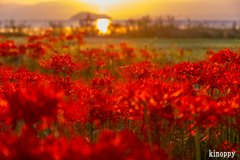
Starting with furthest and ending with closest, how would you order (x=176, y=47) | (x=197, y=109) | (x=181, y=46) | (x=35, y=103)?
1. (x=181, y=46)
2. (x=176, y=47)
3. (x=197, y=109)
4. (x=35, y=103)

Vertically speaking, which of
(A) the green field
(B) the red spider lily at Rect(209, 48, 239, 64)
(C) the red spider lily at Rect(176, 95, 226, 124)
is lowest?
(A) the green field

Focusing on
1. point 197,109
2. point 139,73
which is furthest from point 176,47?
point 197,109

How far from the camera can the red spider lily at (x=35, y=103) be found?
1206mm

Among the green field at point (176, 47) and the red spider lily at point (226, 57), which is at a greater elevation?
the red spider lily at point (226, 57)

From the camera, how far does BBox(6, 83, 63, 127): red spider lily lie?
121cm

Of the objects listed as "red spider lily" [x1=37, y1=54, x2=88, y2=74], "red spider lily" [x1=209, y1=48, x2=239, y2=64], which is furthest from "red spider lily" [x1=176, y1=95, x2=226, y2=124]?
"red spider lily" [x1=209, y1=48, x2=239, y2=64]

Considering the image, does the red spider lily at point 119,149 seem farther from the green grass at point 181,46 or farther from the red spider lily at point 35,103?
the green grass at point 181,46

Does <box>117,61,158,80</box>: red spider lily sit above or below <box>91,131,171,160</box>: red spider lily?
above

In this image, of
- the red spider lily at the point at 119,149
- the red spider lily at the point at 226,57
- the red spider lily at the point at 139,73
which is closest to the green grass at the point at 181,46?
the red spider lily at the point at 226,57

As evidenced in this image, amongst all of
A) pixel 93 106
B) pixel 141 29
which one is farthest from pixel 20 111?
pixel 141 29

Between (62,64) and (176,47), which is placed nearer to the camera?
(62,64)

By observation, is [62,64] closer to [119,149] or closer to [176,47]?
[119,149]

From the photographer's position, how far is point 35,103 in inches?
47.3

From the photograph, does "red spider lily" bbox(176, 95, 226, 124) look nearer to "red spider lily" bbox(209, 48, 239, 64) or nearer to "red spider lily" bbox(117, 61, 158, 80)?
"red spider lily" bbox(117, 61, 158, 80)
